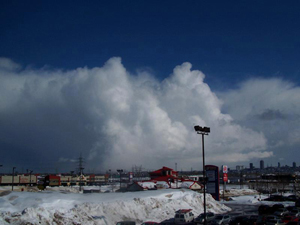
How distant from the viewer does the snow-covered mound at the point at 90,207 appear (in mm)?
31969

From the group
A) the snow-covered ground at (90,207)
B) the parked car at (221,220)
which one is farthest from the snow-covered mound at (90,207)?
the parked car at (221,220)

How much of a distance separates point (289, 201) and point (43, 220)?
59.8 m

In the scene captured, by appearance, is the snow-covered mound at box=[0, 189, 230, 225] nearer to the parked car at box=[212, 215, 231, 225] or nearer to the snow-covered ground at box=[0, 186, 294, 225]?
the snow-covered ground at box=[0, 186, 294, 225]

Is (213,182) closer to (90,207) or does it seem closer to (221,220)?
(221,220)

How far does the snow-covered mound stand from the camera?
31969 mm

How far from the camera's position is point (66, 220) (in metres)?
32.7

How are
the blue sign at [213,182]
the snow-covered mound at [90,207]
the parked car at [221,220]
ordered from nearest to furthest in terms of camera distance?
the snow-covered mound at [90,207] → the parked car at [221,220] → the blue sign at [213,182]

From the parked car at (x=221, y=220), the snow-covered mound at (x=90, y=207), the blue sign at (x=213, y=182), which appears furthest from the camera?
the blue sign at (x=213, y=182)

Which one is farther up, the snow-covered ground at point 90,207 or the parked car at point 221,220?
the snow-covered ground at point 90,207

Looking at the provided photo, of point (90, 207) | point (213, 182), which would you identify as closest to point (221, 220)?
point (90, 207)

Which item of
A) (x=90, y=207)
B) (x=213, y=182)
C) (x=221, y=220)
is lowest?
(x=221, y=220)

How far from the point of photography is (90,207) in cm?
3741

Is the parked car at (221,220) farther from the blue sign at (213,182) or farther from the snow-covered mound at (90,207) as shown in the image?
the blue sign at (213,182)

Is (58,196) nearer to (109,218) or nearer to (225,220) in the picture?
(109,218)
